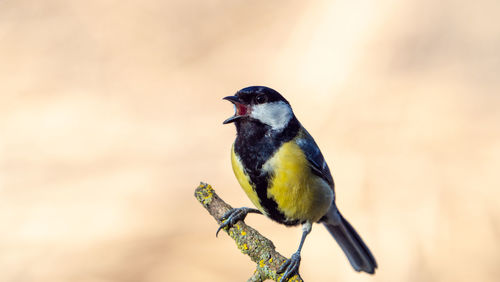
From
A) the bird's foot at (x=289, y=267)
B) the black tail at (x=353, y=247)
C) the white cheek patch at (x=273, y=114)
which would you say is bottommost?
the bird's foot at (x=289, y=267)

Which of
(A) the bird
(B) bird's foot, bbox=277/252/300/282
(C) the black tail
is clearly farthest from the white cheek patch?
(C) the black tail

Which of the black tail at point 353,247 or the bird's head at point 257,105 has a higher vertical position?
the bird's head at point 257,105

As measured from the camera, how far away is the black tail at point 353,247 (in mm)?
2811

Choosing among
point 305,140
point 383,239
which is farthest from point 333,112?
point 305,140

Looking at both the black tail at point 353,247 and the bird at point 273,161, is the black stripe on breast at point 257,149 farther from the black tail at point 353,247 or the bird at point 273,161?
the black tail at point 353,247

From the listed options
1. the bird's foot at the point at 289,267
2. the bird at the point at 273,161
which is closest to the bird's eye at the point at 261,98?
the bird at the point at 273,161

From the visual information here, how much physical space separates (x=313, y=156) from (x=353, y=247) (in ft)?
2.37


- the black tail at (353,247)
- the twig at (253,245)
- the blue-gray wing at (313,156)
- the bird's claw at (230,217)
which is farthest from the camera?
the black tail at (353,247)

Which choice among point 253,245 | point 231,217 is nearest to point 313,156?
point 231,217

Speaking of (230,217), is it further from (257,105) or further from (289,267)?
(257,105)

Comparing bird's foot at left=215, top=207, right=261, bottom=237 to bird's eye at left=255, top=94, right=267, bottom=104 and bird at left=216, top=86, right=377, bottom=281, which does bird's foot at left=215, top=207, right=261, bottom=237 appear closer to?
bird at left=216, top=86, right=377, bottom=281

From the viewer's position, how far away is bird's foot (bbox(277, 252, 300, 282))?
1.91 m

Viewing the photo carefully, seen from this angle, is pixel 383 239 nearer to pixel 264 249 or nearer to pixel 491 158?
pixel 491 158

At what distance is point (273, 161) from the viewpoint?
215 centimetres
